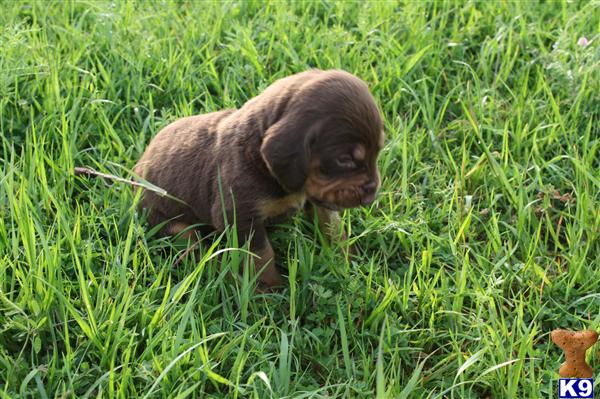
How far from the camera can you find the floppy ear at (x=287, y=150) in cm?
381

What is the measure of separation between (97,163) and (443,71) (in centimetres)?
255

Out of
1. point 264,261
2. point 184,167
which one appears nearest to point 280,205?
point 264,261

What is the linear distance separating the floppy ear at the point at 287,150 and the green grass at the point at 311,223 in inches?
18.0

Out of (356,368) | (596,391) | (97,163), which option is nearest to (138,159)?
(97,163)

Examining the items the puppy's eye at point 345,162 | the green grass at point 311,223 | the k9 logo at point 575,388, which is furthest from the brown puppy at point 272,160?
the k9 logo at point 575,388

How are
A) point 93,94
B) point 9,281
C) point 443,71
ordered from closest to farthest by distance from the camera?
point 9,281 → point 93,94 → point 443,71

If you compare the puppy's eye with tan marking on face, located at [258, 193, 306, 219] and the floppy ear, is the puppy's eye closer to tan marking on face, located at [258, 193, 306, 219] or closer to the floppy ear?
the floppy ear

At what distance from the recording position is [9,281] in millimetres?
3934

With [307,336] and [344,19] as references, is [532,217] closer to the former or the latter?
[307,336]

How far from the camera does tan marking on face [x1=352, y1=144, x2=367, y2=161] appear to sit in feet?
12.8

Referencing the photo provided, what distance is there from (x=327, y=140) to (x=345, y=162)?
0.52ft

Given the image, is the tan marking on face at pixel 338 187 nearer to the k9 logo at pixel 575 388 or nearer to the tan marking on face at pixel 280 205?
the tan marking on face at pixel 280 205

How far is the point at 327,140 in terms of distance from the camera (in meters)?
3.85

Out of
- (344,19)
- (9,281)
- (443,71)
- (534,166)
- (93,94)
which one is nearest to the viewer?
(9,281)
